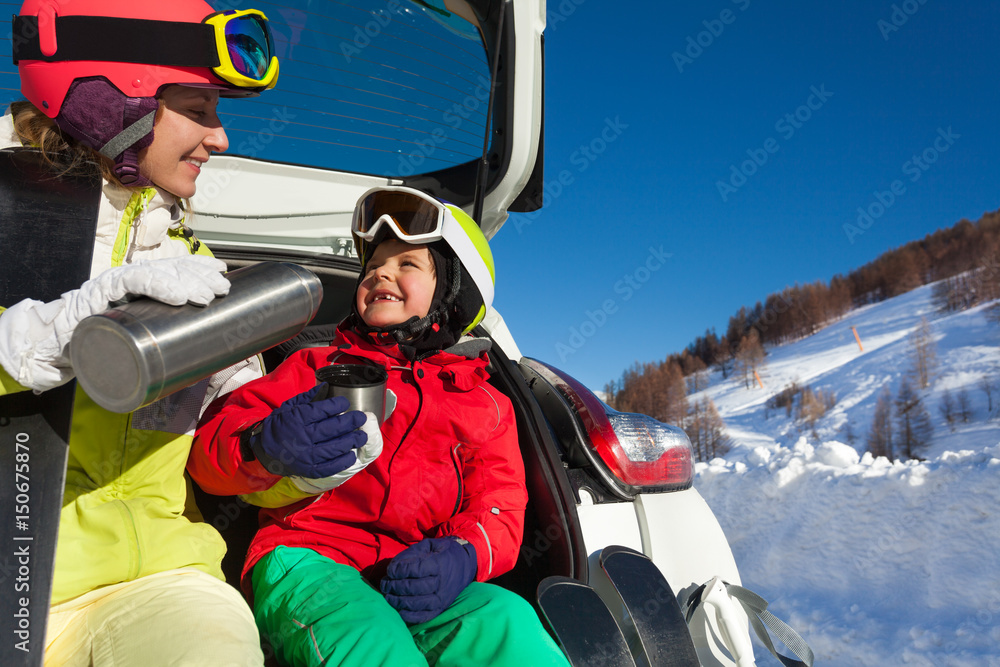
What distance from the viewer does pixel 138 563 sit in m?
1.33

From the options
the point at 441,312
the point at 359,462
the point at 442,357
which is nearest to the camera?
the point at 359,462

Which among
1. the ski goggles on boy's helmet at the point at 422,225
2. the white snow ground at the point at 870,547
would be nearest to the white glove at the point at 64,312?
the ski goggles on boy's helmet at the point at 422,225

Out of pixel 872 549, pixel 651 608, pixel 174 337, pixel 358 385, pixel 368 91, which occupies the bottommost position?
pixel 872 549

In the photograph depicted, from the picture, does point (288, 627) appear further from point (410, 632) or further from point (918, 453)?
point (918, 453)

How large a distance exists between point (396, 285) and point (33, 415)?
1.08m

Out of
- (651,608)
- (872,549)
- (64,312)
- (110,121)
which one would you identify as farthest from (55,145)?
(872,549)

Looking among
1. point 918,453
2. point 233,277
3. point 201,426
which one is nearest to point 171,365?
point 233,277

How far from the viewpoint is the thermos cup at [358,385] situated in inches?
55.6

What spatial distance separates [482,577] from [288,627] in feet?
1.63

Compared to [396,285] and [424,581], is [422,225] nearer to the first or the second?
[396,285]

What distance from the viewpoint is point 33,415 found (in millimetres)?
1181

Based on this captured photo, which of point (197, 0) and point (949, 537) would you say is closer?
point (197, 0)

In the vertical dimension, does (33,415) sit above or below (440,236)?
below

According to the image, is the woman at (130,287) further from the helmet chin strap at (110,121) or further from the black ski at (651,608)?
the black ski at (651,608)
